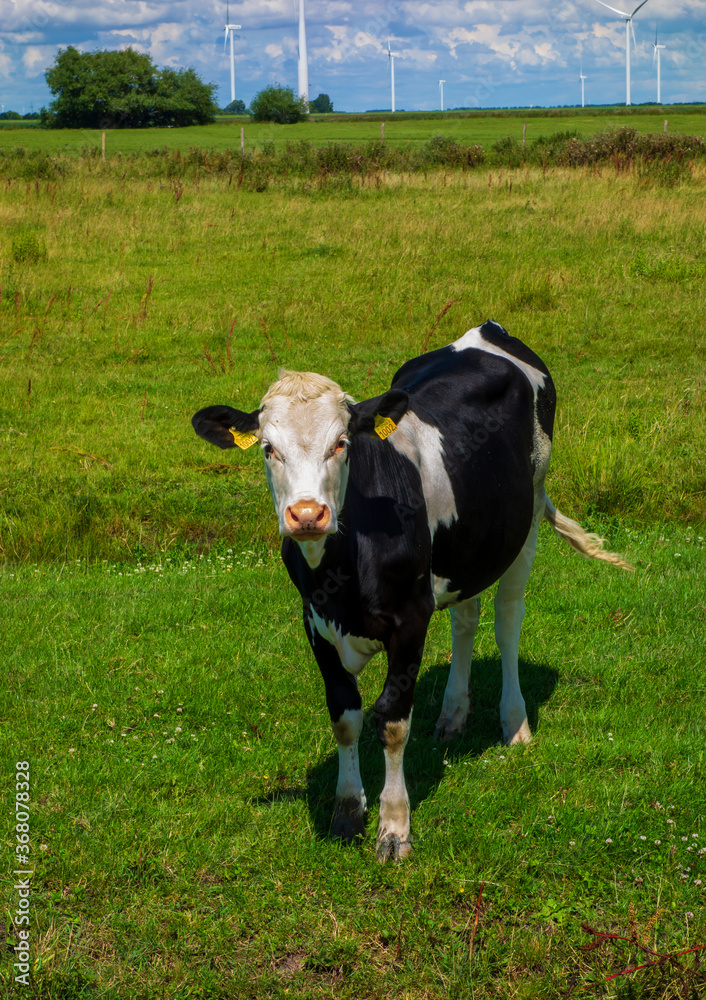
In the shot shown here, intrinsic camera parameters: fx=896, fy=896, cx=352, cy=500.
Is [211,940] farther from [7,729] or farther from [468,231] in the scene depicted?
[468,231]

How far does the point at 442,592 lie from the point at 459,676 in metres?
1.04

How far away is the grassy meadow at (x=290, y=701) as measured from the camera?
3.62 metres

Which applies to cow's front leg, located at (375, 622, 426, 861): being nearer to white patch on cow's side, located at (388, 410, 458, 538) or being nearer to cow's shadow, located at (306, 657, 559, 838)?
cow's shadow, located at (306, 657, 559, 838)

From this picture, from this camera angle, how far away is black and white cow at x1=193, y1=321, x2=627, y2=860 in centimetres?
367

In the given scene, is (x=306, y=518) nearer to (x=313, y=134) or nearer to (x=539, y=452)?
(x=539, y=452)

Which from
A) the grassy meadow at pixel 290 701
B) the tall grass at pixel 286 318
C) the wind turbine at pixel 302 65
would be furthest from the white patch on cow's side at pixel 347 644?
the wind turbine at pixel 302 65

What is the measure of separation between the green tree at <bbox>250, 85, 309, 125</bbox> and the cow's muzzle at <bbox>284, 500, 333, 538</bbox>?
235 ft

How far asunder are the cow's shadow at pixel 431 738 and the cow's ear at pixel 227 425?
1880mm

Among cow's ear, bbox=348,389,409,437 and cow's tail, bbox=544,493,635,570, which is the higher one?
cow's ear, bbox=348,389,409,437

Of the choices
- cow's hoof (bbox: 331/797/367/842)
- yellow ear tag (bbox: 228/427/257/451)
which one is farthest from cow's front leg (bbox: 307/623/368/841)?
yellow ear tag (bbox: 228/427/257/451)

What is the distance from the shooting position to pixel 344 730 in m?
4.20

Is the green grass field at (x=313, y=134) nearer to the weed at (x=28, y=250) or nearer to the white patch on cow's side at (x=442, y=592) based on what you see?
the weed at (x=28, y=250)

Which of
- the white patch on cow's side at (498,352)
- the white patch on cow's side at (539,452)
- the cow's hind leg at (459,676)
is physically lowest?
the cow's hind leg at (459,676)
